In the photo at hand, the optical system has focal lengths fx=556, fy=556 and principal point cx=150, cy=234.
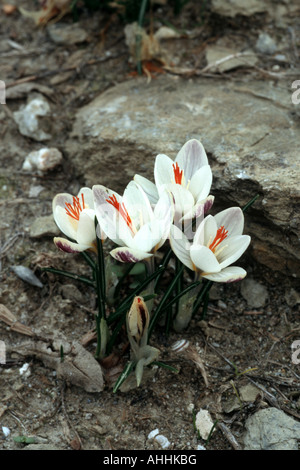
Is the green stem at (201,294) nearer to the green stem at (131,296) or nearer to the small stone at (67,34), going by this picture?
the green stem at (131,296)

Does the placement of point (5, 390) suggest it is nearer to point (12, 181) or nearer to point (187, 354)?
point (187, 354)

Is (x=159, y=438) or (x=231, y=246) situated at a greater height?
(x=231, y=246)

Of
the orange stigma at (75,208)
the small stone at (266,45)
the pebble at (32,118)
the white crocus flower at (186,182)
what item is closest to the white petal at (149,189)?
the white crocus flower at (186,182)

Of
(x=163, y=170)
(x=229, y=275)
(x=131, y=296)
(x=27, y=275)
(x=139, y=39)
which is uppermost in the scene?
(x=139, y=39)

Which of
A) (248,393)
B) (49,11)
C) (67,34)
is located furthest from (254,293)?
(49,11)

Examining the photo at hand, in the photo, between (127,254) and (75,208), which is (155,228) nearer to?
(127,254)

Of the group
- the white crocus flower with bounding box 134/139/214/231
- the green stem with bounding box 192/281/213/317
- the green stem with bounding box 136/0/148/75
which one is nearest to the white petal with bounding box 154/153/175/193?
the white crocus flower with bounding box 134/139/214/231
